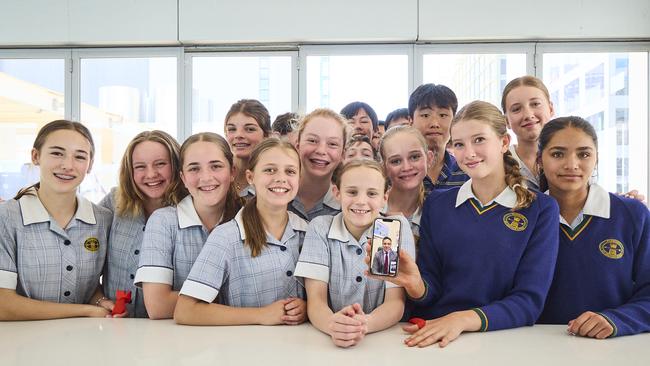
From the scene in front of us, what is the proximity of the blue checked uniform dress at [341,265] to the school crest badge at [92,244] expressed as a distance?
0.91 metres

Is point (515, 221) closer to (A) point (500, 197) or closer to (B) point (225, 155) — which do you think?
(A) point (500, 197)

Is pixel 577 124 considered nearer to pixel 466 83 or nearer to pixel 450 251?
pixel 450 251

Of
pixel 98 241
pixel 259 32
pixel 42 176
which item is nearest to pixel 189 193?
pixel 98 241

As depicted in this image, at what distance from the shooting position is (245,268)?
1.93 metres

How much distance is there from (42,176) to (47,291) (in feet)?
1.53

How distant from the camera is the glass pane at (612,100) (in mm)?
5555

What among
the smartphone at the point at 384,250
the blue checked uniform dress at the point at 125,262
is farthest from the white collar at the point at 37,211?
the smartphone at the point at 384,250

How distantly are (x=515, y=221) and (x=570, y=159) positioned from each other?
0.34m

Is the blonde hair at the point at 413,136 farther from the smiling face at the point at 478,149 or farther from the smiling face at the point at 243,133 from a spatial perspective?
the smiling face at the point at 243,133

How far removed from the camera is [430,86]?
3150 millimetres

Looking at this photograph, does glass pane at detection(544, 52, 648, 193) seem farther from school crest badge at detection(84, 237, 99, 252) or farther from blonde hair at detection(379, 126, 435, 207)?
school crest badge at detection(84, 237, 99, 252)

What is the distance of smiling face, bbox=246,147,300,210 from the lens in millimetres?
2012

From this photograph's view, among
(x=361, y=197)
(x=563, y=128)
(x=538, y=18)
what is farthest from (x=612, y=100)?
(x=361, y=197)

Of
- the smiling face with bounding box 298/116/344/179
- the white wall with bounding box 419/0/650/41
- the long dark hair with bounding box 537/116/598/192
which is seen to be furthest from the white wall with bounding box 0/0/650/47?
the long dark hair with bounding box 537/116/598/192
